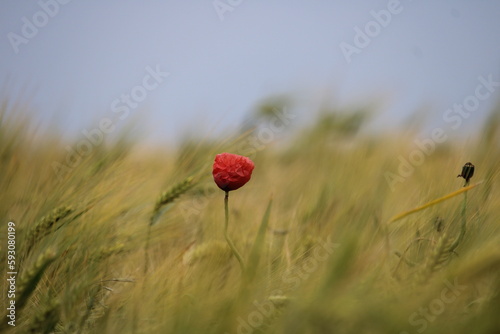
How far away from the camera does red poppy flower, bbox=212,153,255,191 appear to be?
76 centimetres

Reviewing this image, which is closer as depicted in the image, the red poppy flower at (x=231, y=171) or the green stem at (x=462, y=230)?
the green stem at (x=462, y=230)

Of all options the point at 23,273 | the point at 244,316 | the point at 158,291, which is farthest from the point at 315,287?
the point at 23,273

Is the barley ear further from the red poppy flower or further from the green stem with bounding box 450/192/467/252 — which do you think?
the green stem with bounding box 450/192/467/252

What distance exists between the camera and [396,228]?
71cm

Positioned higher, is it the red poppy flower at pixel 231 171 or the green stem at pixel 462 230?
the red poppy flower at pixel 231 171

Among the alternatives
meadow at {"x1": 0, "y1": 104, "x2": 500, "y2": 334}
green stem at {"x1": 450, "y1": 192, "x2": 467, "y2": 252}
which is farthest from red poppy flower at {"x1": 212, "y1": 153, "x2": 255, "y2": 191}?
green stem at {"x1": 450, "y1": 192, "x2": 467, "y2": 252}

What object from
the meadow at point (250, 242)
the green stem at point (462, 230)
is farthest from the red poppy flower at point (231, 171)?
the green stem at point (462, 230)

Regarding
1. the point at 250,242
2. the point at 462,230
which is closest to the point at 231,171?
the point at 250,242

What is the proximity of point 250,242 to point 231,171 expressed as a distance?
0.14m

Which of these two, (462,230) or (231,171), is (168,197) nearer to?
(231,171)

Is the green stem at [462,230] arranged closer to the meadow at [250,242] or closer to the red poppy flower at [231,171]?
the meadow at [250,242]

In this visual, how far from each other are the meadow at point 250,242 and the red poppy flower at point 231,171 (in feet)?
0.32

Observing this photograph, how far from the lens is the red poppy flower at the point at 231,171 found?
2.50 feet

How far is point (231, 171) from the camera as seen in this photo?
762mm
